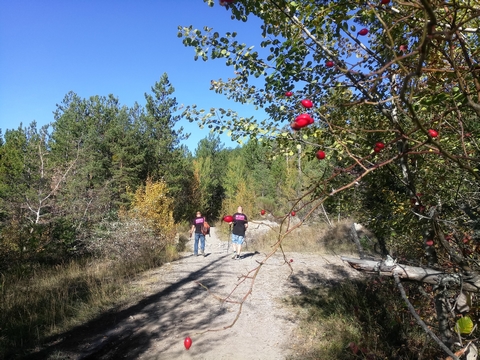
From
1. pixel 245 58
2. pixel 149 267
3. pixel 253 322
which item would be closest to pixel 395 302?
pixel 253 322

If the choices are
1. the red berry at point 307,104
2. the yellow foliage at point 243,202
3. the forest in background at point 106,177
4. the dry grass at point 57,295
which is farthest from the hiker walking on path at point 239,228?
the yellow foliage at point 243,202

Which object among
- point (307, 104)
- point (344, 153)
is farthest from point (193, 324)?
point (307, 104)

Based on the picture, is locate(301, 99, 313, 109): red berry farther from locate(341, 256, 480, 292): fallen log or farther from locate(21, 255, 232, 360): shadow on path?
locate(21, 255, 232, 360): shadow on path

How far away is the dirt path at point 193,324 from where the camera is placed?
4.10 meters

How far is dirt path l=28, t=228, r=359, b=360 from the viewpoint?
13.5 feet

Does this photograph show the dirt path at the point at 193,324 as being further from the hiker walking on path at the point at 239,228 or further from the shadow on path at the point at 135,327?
the hiker walking on path at the point at 239,228

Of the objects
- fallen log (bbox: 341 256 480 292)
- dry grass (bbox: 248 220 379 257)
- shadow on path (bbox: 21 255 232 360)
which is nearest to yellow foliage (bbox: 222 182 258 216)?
dry grass (bbox: 248 220 379 257)

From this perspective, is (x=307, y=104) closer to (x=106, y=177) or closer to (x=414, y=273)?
(x=414, y=273)

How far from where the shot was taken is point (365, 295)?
5.50 metres

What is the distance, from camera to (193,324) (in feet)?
16.2

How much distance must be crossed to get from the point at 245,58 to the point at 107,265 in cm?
777

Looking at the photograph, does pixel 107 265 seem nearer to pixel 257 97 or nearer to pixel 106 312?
pixel 106 312

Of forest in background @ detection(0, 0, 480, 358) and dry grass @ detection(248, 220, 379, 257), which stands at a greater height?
forest in background @ detection(0, 0, 480, 358)

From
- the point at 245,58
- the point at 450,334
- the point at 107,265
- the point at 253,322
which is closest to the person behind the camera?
the point at 450,334
